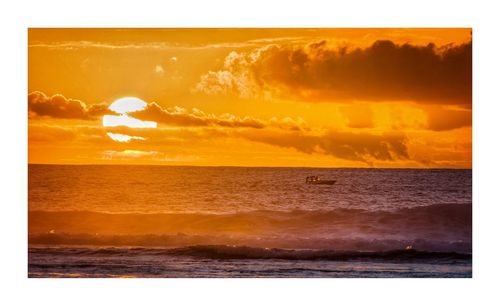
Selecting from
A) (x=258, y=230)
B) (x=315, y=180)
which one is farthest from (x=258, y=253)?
(x=315, y=180)

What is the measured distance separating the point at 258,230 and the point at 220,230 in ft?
1.52

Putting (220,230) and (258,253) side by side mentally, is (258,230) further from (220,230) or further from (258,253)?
(220,230)

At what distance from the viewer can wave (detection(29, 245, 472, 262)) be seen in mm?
11758

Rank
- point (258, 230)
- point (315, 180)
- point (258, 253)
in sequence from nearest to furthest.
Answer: point (258, 253) → point (258, 230) → point (315, 180)

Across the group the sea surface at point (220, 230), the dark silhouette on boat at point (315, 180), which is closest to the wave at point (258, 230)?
the sea surface at point (220, 230)

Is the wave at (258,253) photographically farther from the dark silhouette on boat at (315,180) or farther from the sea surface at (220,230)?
the dark silhouette on boat at (315,180)

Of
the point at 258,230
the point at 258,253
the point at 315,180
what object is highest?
the point at 315,180

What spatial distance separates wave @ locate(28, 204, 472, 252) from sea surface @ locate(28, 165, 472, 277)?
0.04 feet

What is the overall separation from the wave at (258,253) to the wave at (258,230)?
7cm

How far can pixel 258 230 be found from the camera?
469 inches

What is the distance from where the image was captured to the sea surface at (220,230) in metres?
11.7

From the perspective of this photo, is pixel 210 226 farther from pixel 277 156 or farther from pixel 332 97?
pixel 332 97

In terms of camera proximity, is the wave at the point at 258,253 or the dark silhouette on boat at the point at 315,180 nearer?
the wave at the point at 258,253

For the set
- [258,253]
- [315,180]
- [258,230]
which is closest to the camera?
[258,253]
